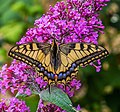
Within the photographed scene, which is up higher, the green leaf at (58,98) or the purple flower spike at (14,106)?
the purple flower spike at (14,106)

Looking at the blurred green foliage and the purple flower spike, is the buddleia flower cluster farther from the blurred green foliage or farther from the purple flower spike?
the blurred green foliage

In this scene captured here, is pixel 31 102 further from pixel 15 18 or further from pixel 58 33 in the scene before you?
pixel 15 18

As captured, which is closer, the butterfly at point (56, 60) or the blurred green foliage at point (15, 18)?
the butterfly at point (56, 60)

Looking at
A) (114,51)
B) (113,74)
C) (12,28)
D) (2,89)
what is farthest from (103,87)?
(2,89)

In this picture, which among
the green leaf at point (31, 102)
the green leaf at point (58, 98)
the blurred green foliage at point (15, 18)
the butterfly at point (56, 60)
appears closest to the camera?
the green leaf at point (58, 98)

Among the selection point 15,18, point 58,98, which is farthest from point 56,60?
point 15,18

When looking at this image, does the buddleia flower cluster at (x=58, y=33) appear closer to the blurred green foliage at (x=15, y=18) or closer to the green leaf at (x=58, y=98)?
the green leaf at (x=58, y=98)

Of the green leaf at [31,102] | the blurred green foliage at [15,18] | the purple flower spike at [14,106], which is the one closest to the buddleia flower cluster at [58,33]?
the purple flower spike at [14,106]
